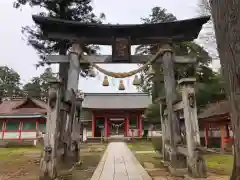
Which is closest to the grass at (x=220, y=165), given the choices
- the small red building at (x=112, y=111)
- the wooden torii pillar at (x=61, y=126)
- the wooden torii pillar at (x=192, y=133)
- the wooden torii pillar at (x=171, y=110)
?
the wooden torii pillar at (x=171, y=110)

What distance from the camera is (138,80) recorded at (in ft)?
24.4

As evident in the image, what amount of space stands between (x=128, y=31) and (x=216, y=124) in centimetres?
1267

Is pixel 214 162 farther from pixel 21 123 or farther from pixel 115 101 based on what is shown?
pixel 115 101

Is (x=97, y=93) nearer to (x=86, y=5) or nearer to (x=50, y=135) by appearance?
(x=86, y=5)

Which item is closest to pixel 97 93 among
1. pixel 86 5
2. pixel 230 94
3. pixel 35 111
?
pixel 35 111

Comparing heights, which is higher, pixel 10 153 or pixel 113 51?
pixel 113 51

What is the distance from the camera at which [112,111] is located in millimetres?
27375

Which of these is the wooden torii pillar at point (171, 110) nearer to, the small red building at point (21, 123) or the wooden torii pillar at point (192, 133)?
the wooden torii pillar at point (192, 133)

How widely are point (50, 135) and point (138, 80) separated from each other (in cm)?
377

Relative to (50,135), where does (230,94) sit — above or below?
above

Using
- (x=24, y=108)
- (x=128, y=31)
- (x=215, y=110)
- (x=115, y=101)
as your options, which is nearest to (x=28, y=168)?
(x=128, y=31)

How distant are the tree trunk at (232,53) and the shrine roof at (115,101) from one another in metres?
25.2

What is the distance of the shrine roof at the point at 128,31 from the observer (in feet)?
22.1

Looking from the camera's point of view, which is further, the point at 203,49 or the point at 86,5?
the point at 203,49
